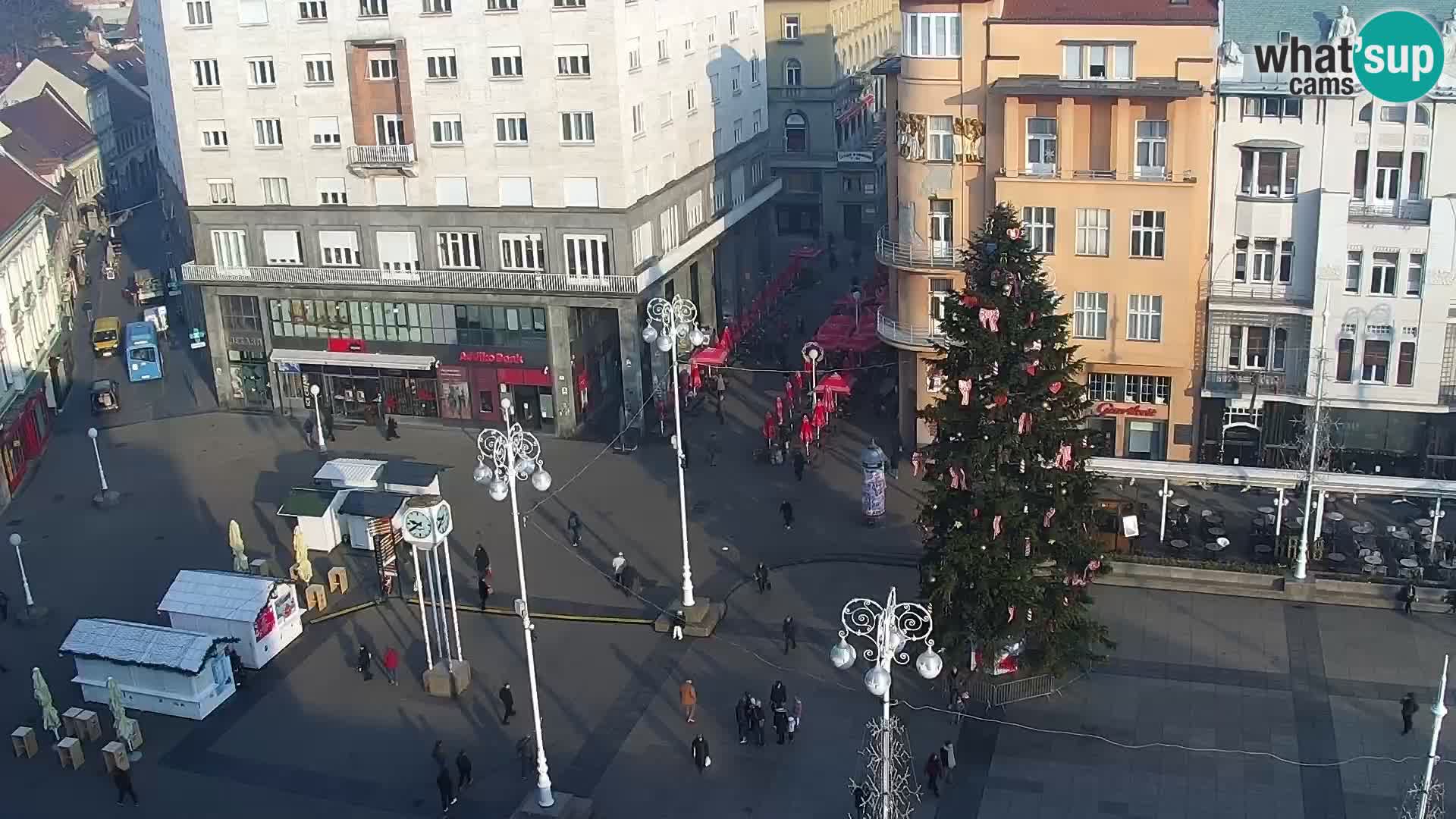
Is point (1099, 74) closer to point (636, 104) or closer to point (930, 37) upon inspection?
point (930, 37)

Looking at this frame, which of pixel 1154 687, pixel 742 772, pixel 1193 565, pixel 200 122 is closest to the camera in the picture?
pixel 742 772

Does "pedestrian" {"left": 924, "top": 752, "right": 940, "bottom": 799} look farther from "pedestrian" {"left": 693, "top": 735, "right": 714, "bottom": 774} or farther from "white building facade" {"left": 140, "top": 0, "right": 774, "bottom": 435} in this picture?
"white building facade" {"left": 140, "top": 0, "right": 774, "bottom": 435}

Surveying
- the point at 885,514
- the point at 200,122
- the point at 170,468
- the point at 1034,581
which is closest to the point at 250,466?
the point at 170,468

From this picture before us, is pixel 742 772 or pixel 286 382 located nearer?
pixel 742 772

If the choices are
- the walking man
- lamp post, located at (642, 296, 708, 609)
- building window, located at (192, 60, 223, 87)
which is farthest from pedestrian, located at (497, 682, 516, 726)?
building window, located at (192, 60, 223, 87)

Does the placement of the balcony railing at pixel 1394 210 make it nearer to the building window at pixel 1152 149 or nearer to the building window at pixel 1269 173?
the building window at pixel 1269 173

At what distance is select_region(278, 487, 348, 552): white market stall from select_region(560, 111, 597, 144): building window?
1731 cm

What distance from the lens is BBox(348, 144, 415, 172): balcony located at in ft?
203

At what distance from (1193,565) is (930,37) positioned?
69.1 feet

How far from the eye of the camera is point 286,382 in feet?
223

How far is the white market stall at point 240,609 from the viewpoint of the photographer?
44.0m

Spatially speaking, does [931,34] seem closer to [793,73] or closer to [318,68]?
[318,68]

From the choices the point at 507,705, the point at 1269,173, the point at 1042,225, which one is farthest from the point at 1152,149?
the point at 507,705

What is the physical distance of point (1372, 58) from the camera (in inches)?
1897
